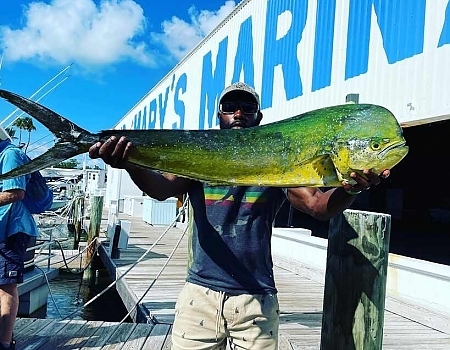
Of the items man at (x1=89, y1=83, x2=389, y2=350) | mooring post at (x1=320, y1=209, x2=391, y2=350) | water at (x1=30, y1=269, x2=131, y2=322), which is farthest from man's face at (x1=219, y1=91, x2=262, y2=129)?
water at (x1=30, y1=269, x2=131, y2=322)

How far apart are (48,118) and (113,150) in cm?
28

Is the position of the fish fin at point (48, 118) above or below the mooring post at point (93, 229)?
above

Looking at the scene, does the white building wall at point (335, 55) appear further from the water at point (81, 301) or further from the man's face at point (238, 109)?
the water at point (81, 301)

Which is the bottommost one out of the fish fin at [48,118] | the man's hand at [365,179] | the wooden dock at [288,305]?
the wooden dock at [288,305]

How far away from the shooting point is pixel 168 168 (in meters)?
2.09

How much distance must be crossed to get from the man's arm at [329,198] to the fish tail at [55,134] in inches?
38.9

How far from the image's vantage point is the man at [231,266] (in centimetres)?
228

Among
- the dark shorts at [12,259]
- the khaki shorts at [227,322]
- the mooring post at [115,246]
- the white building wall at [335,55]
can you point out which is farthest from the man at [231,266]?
the mooring post at [115,246]

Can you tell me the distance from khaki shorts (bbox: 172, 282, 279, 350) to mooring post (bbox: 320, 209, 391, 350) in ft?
2.27

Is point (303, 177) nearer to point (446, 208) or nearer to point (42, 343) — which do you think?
point (42, 343)

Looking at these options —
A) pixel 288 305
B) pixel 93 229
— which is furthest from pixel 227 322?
pixel 93 229

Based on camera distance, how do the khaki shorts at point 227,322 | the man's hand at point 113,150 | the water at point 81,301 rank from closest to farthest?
the man's hand at point 113,150 < the khaki shorts at point 227,322 < the water at point 81,301

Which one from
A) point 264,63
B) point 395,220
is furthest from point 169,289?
point 395,220

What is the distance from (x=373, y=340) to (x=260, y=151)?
1.47 m
